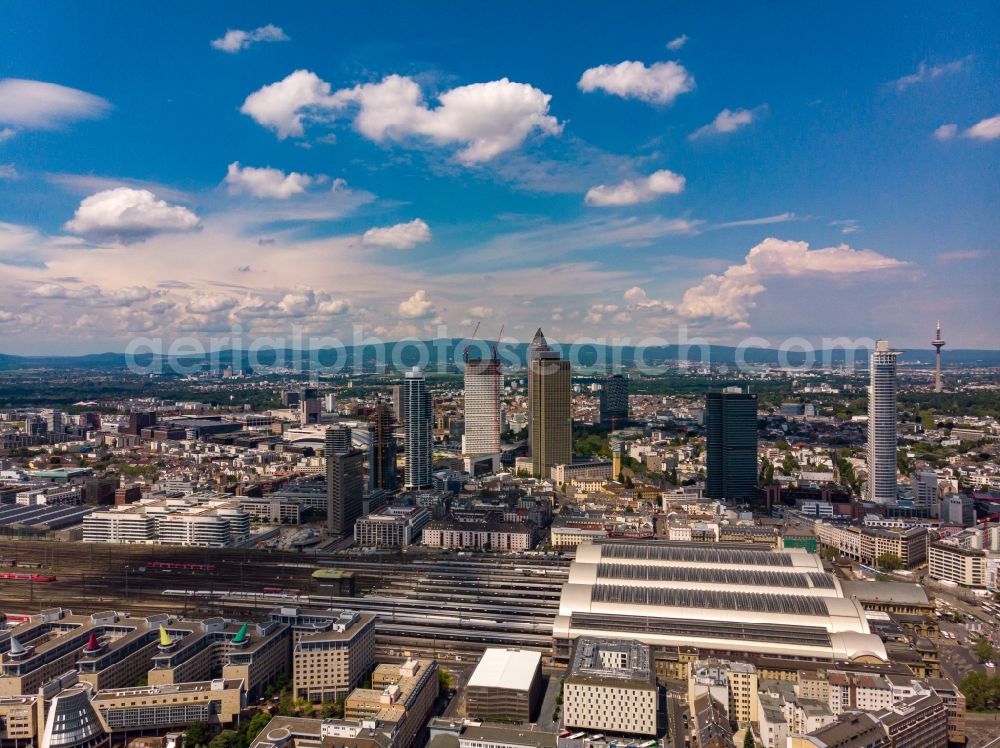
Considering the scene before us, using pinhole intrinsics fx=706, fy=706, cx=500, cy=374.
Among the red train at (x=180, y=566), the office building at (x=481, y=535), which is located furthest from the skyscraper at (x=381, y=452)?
the red train at (x=180, y=566)

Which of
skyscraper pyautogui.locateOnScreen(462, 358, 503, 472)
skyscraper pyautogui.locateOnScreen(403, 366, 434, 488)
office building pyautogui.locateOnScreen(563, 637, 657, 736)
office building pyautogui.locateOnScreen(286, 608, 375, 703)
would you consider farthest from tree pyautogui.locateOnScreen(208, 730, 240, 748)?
skyscraper pyautogui.locateOnScreen(462, 358, 503, 472)

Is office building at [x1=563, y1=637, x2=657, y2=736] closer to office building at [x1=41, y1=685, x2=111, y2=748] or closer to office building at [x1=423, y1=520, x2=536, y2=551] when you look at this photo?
office building at [x1=41, y1=685, x2=111, y2=748]

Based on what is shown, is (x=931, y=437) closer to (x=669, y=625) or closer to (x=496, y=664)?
(x=669, y=625)

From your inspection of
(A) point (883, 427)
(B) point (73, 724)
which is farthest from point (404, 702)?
(A) point (883, 427)

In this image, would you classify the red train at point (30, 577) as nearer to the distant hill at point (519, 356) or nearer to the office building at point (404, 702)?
the office building at point (404, 702)

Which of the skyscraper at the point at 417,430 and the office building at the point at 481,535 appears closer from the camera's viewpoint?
the office building at the point at 481,535

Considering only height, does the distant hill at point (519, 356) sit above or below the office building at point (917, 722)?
above

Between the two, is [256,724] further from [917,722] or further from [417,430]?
[417,430]
